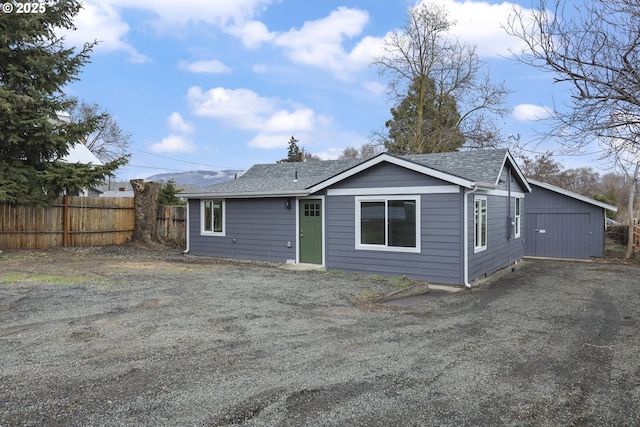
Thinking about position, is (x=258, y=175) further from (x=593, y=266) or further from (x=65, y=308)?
(x=593, y=266)

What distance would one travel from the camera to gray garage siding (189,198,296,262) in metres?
12.4

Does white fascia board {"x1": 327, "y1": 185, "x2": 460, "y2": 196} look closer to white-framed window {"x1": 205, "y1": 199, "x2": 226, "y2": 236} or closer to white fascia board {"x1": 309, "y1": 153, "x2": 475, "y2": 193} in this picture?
white fascia board {"x1": 309, "y1": 153, "x2": 475, "y2": 193}

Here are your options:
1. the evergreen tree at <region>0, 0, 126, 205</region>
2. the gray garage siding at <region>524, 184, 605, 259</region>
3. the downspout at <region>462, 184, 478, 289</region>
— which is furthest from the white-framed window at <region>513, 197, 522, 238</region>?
the evergreen tree at <region>0, 0, 126, 205</region>

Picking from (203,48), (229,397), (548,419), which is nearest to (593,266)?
(548,419)

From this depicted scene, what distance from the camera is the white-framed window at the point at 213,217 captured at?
1378 centimetres

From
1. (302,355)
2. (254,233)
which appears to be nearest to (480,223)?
(254,233)

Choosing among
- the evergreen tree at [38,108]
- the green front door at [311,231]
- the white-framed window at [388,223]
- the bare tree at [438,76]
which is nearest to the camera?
the white-framed window at [388,223]

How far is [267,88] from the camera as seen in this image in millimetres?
19578

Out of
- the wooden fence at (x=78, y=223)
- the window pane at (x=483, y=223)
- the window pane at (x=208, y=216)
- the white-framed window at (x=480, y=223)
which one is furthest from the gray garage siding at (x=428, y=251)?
the wooden fence at (x=78, y=223)

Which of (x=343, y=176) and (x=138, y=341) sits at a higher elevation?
(x=343, y=176)

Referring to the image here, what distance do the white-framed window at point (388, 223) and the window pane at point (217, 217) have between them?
518cm

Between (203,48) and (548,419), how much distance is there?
1752 cm

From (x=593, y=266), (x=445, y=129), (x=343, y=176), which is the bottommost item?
(x=593, y=266)

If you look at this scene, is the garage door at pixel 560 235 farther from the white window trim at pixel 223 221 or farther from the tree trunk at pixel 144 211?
the tree trunk at pixel 144 211
